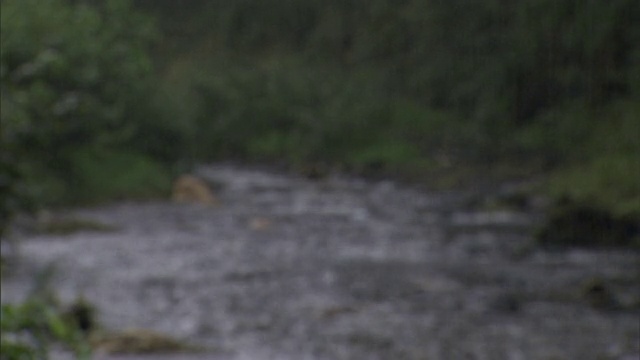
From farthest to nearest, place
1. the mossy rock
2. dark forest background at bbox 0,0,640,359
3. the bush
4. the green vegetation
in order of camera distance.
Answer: dark forest background at bbox 0,0,640,359, the mossy rock, the bush, the green vegetation

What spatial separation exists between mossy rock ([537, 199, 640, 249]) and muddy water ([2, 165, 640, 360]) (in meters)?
0.47

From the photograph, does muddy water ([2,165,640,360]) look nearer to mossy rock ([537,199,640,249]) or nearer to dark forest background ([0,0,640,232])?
mossy rock ([537,199,640,249])

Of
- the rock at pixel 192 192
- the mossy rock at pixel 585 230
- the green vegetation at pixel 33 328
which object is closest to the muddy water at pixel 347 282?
the mossy rock at pixel 585 230

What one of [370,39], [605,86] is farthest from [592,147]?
[370,39]

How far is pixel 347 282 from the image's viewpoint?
18.9 metres

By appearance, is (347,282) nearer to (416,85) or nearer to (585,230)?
(585,230)

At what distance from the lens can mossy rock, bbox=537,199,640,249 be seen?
23.1 m

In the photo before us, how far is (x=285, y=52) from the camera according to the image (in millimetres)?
61625

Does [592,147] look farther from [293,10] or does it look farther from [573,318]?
[293,10]

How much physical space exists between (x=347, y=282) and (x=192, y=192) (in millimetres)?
14967

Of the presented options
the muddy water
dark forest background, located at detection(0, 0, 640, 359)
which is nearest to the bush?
dark forest background, located at detection(0, 0, 640, 359)

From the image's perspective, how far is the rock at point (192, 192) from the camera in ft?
105

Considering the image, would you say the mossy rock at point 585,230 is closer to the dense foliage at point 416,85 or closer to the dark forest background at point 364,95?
the dark forest background at point 364,95

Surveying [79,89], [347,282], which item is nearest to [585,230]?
[347,282]
